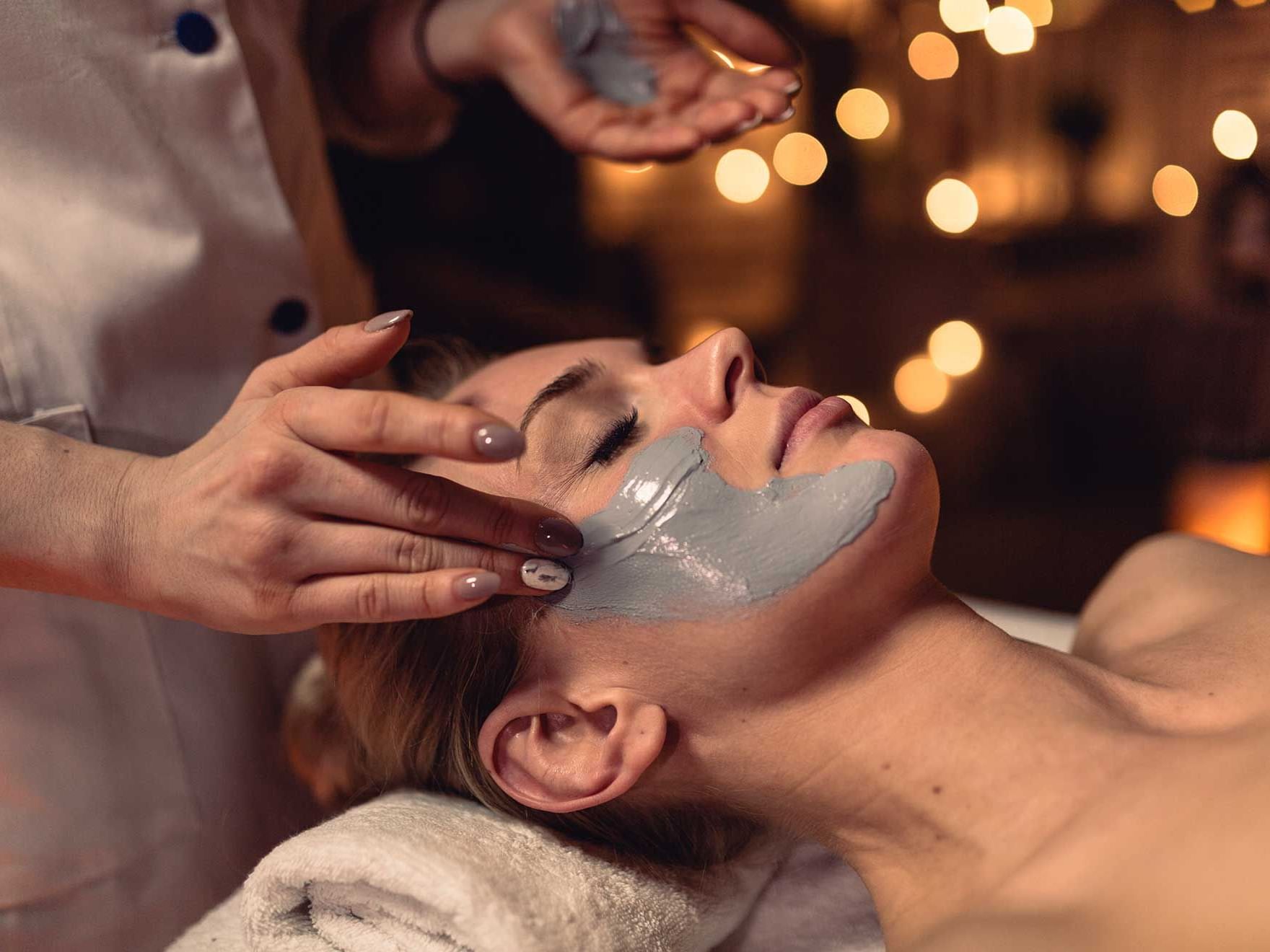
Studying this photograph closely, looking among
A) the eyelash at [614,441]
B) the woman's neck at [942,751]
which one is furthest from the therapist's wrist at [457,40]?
the woman's neck at [942,751]

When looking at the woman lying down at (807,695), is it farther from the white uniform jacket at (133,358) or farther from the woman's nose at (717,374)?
the white uniform jacket at (133,358)

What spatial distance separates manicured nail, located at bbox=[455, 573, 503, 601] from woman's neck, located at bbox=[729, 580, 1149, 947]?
367 millimetres

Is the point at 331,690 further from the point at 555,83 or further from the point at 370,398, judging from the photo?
the point at 555,83

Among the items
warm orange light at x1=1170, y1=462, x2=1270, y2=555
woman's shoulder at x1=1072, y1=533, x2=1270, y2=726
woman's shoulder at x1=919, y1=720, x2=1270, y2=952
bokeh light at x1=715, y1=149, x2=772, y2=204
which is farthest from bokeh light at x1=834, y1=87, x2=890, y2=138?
woman's shoulder at x1=919, y1=720, x2=1270, y2=952

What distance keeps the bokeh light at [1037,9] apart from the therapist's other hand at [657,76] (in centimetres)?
115

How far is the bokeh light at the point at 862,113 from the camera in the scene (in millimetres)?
2625

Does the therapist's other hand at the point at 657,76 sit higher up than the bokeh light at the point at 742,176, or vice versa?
the therapist's other hand at the point at 657,76

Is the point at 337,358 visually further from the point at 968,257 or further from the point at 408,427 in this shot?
the point at 968,257

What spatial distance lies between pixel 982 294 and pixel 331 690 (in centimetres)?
207

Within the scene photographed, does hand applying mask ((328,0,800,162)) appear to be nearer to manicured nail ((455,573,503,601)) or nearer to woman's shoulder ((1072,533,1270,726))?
manicured nail ((455,573,503,601))

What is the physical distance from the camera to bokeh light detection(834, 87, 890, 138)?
2625 mm

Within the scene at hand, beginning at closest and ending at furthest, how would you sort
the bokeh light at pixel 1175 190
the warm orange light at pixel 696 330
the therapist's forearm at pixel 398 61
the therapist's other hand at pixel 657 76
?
the therapist's other hand at pixel 657 76
the therapist's forearm at pixel 398 61
the bokeh light at pixel 1175 190
the warm orange light at pixel 696 330

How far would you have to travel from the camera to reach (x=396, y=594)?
34.9 inches

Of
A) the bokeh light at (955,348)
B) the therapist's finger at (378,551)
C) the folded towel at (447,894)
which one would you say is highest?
the therapist's finger at (378,551)
